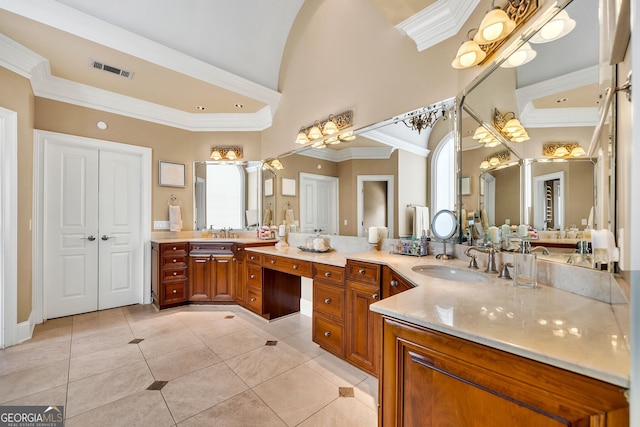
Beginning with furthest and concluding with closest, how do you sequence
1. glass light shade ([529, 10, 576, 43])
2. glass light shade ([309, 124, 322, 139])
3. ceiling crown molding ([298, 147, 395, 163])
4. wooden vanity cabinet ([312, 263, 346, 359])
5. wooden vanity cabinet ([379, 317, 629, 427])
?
1. glass light shade ([309, 124, 322, 139])
2. ceiling crown molding ([298, 147, 395, 163])
3. wooden vanity cabinet ([312, 263, 346, 359])
4. glass light shade ([529, 10, 576, 43])
5. wooden vanity cabinet ([379, 317, 629, 427])

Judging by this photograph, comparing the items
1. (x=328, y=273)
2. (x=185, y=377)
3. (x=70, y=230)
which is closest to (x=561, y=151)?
(x=328, y=273)

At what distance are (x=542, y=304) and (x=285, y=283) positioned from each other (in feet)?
8.87

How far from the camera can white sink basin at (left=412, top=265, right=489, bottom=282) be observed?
5.29ft

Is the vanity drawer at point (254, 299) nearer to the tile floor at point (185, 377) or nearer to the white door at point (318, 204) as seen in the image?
the tile floor at point (185, 377)

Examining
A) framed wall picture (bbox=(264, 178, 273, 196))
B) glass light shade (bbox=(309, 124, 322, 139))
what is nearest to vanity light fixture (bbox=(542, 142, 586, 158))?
glass light shade (bbox=(309, 124, 322, 139))

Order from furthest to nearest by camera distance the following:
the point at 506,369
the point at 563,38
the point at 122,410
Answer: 1. the point at 122,410
2. the point at 563,38
3. the point at 506,369

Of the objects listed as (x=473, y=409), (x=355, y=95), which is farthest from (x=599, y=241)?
(x=355, y=95)

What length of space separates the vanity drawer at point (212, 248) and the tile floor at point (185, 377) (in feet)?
3.12

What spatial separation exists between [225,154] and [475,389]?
13.6 feet

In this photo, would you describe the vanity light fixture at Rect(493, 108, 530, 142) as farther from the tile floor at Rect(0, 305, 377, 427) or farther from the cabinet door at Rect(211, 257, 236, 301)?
the cabinet door at Rect(211, 257, 236, 301)

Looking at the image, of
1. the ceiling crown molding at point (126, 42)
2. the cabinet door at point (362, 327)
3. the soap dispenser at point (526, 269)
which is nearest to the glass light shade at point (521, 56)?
the soap dispenser at point (526, 269)

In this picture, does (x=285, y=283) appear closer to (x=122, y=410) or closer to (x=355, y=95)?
(x=122, y=410)

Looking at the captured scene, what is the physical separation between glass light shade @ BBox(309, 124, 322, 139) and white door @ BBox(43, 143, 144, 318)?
2.52 metres

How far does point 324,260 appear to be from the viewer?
241 centimetres
